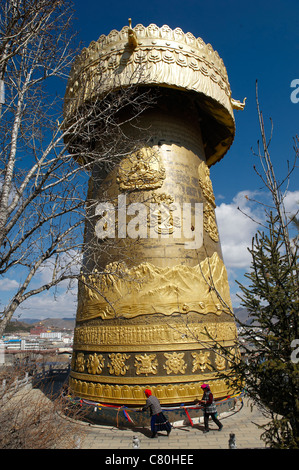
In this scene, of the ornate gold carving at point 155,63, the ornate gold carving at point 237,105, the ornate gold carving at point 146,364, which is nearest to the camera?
the ornate gold carving at point 146,364

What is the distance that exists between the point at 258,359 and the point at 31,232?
400 centimetres

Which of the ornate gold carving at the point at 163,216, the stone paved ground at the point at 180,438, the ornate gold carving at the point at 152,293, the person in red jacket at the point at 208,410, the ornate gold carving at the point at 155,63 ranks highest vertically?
the ornate gold carving at the point at 155,63

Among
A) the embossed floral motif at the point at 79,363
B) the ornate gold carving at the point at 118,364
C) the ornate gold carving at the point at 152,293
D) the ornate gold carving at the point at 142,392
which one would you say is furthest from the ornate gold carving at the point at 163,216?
the embossed floral motif at the point at 79,363

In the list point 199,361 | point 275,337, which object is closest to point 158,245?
point 199,361

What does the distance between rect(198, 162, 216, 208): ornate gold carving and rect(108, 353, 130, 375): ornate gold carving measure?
6345 millimetres

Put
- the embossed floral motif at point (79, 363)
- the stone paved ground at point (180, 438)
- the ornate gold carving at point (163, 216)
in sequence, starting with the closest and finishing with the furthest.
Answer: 1. the stone paved ground at point (180, 438)
2. the embossed floral motif at point (79, 363)
3. the ornate gold carving at point (163, 216)

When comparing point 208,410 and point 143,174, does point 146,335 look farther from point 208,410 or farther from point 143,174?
point 143,174

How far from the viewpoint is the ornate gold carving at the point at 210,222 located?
444 inches

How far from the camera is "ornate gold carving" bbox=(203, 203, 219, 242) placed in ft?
37.0

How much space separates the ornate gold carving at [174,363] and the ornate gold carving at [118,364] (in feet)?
3.69

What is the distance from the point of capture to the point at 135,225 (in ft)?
33.4

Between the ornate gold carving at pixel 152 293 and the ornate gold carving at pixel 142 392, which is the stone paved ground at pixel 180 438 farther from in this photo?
the ornate gold carving at pixel 152 293

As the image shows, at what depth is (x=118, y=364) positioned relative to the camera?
8.91 meters

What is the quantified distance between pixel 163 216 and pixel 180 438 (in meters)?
6.13
